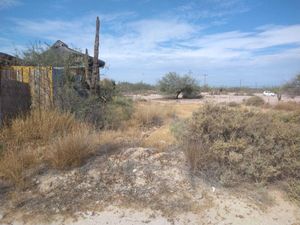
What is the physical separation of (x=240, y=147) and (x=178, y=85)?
115ft

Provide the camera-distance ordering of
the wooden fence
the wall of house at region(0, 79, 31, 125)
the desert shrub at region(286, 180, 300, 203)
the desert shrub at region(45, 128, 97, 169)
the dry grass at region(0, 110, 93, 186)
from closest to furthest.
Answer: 1. the desert shrub at region(286, 180, 300, 203)
2. the dry grass at region(0, 110, 93, 186)
3. the desert shrub at region(45, 128, 97, 169)
4. the wall of house at region(0, 79, 31, 125)
5. the wooden fence

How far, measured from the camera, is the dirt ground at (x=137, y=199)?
4.01 meters

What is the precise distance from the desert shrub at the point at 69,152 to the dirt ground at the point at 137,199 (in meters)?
0.15

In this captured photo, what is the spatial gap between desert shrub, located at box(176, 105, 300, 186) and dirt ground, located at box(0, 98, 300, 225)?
0.25 meters

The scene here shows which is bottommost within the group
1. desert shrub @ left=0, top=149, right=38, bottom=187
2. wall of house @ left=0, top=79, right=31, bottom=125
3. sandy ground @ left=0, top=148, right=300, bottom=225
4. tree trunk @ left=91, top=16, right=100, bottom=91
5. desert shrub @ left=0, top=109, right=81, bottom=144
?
sandy ground @ left=0, top=148, right=300, bottom=225

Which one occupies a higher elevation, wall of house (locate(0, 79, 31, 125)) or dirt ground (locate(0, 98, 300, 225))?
wall of house (locate(0, 79, 31, 125))

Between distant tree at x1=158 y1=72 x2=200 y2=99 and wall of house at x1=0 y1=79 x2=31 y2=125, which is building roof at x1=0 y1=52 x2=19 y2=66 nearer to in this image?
wall of house at x1=0 y1=79 x2=31 y2=125

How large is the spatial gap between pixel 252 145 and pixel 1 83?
6154 millimetres

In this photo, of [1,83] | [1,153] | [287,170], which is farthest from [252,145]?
[1,83]

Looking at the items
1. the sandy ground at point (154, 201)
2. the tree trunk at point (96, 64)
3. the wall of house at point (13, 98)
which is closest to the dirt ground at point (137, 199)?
the sandy ground at point (154, 201)

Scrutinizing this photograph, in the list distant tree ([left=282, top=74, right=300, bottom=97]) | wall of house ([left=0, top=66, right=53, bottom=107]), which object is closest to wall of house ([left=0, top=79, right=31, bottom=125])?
wall of house ([left=0, top=66, right=53, bottom=107])

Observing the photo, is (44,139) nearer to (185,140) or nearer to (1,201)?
(1,201)

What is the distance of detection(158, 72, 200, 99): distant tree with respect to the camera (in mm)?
40000

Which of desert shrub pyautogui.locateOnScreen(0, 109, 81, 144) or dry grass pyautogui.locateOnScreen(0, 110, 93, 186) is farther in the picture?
desert shrub pyautogui.locateOnScreen(0, 109, 81, 144)
